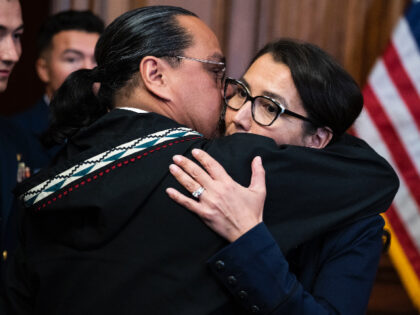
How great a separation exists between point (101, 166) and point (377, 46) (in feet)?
5.91

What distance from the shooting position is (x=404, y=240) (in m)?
2.09

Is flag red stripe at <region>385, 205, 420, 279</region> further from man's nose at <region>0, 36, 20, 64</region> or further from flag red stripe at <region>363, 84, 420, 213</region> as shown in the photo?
man's nose at <region>0, 36, 20, 64</region>

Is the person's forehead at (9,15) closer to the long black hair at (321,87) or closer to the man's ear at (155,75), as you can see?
the man's ear at (155,75)

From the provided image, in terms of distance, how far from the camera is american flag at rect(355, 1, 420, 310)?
81.9 inches

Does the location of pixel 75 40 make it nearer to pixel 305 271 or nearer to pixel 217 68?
pixel 217 68

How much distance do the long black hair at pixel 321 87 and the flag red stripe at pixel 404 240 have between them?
927 mm

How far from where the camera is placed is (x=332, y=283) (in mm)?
1083

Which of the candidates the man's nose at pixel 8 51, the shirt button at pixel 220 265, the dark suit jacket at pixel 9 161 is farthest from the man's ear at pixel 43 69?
the shirt button at pixel 220 265

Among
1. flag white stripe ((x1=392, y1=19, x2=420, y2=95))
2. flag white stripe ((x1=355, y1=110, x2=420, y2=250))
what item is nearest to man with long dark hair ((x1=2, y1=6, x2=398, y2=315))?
flag white stripe ((x1=355, y1=110, x2=420, y2=250))

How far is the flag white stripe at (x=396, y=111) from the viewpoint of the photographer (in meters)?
2.11

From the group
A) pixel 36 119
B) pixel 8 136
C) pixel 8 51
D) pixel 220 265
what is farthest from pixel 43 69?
pixel 220 265

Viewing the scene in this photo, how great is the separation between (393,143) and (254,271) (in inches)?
54.5

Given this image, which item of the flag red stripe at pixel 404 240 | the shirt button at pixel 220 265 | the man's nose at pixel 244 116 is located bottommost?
the flag red stripe at pixel 404 240

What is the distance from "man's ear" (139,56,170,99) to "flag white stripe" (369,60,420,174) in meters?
1.25
